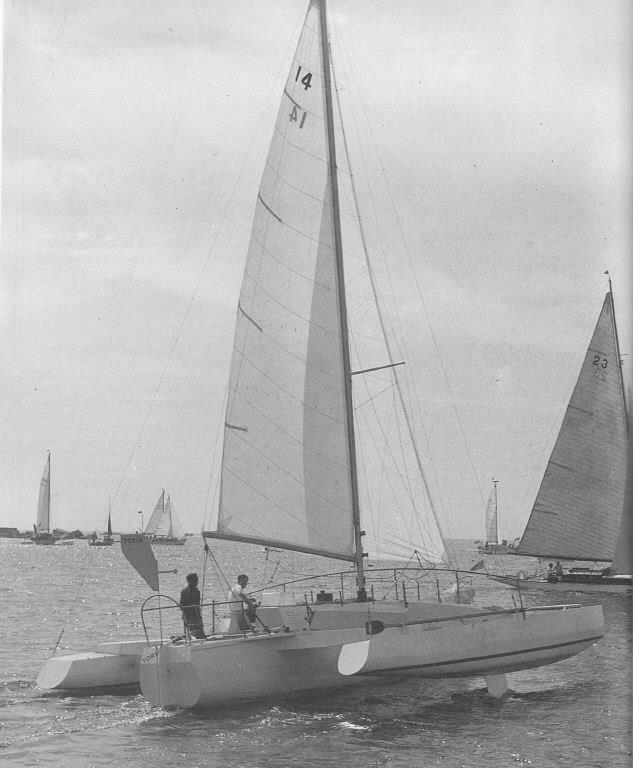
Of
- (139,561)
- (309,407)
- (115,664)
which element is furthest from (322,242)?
(115,664)

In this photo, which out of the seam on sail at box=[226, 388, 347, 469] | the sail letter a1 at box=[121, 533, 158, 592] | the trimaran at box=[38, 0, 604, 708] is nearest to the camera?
the sail letter a1 at box=[121, 533, 158, 592]

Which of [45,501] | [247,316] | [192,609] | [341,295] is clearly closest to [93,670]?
[192,609]

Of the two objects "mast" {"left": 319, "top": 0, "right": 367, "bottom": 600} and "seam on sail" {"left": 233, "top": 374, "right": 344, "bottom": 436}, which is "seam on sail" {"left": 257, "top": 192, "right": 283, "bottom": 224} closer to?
"mast" {"left": 319, "top": 0, "right": 367, "bottom": 600}

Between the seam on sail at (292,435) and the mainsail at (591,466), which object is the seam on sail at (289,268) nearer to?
the seam on sail at (292,435)

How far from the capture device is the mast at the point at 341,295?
1842 centimetres

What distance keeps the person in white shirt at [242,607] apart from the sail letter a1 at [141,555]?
1450mm

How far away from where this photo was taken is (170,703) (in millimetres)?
15938

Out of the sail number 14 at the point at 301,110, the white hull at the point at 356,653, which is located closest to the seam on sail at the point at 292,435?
the white hull at the point at 356,653

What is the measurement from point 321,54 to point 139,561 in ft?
32.9

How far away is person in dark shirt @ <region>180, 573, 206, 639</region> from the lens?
16.5 m

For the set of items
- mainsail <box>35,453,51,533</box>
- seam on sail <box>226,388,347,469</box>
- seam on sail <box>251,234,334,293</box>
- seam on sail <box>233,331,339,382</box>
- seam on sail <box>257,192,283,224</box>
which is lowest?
seam on sail <box>226,388,347,469</box>

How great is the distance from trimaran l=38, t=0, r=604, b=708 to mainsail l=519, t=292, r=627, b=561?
21.0 metres

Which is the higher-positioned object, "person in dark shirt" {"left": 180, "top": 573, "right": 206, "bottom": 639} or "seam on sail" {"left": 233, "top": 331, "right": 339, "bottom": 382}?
"seam on sail" {"left": 233, "top": 331, "right": 339, "bottom": 382}

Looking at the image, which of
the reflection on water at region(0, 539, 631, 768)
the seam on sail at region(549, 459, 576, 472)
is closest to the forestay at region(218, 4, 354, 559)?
the reflection on water at region(0, 539, 631, 768)
